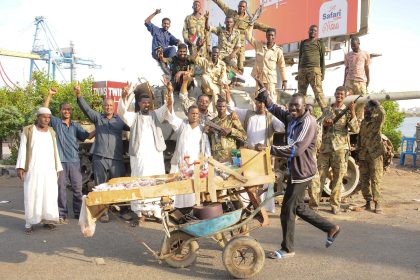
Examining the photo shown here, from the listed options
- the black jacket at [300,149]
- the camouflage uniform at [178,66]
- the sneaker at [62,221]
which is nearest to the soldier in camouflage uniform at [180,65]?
the camouflage uniform at [178,66]

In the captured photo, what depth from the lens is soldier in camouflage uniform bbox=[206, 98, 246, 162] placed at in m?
6.15

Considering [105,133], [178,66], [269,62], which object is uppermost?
[269,62]

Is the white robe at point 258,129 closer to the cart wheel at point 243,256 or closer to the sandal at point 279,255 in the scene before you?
the sandal at point 279,255

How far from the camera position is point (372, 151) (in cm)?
706

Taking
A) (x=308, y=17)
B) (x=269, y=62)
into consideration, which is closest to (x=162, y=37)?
(x=269, y=62)

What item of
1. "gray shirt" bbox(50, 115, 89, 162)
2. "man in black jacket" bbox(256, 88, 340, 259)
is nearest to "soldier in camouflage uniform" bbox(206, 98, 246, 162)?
"man in black jacket" bbox(256, 88, 340, 259)

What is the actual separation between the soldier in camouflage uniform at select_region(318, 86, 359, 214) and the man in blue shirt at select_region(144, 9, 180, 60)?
3.76 metres

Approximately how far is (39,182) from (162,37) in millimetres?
4460

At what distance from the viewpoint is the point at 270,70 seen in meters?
8.05

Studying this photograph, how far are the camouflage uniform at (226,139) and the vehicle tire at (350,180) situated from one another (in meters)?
2.64

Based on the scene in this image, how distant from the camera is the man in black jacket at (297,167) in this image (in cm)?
A: 447

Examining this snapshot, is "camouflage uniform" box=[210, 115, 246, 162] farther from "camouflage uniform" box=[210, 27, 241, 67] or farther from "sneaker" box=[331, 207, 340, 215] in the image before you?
"camouflage uniform" box=[210, 27, 241, 67]

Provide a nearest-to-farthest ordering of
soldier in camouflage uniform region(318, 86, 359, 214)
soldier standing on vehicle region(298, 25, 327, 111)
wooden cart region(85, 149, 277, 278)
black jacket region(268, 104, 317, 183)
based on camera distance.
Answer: wooden cart region(85, 149, 277, 278), black jacket region(268, 104, 317, 183), soldier in camouflage uniform region(318, 86, 359, 214), soldier standing on vehicle region(298, 25, 327, 111)

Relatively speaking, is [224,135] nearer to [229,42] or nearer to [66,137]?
[66,137]
